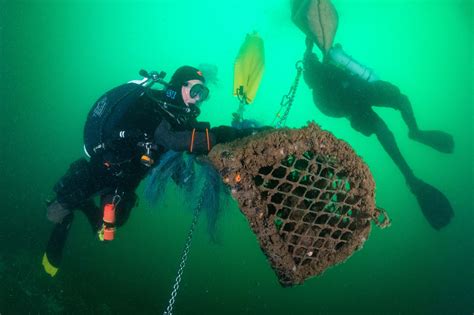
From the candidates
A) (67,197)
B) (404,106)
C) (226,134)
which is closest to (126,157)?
(67,197)

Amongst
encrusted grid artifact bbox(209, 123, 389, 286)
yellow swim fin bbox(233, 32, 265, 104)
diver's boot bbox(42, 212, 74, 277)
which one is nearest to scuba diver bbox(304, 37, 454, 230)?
yellow swim fin bbox(233, 32, 265, 104)

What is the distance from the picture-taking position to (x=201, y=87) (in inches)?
152

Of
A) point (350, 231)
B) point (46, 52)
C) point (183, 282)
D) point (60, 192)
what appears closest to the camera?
point (350, 231)

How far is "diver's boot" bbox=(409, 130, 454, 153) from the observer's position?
7949 millimetres

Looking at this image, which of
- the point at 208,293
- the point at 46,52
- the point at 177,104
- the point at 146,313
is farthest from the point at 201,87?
the point at 46,52

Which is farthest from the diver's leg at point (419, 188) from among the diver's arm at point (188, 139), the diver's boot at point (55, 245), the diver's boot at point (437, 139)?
the diver's boot at point (55, 245)

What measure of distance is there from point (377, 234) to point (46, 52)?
270 ft

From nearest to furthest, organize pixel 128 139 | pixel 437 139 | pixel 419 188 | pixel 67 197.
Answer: pixel 128 139, pixel 67 197, pixel 419 188, pixel 437 139

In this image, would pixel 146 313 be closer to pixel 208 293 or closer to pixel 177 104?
pixel 208 293

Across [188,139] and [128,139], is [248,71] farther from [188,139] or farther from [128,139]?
[188,139]

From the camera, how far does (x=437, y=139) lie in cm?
812

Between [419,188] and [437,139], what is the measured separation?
186 centimetres

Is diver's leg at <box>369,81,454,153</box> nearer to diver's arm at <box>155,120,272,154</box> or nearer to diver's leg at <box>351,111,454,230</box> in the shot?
diver's leg at <box>351,111,454,230</box>

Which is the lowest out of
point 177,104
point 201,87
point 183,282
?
point 183,282
